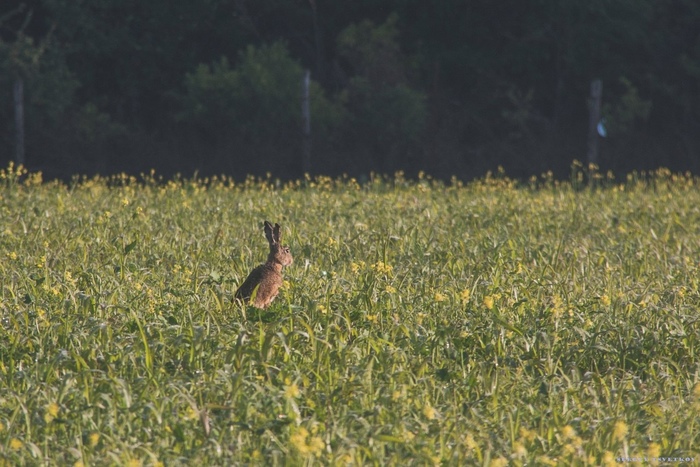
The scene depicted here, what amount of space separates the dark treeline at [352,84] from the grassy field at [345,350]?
10.9 m

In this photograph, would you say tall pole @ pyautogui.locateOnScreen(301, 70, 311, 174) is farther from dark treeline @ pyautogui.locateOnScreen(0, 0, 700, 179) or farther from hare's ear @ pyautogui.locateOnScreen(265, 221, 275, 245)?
hare's ear @ pyautogui.locateOnScreen(265, 221, 275, 245)

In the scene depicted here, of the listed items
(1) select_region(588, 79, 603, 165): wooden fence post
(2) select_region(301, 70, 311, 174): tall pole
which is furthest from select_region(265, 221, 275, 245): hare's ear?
(1) select_region(588, 79, 603, 165): wooden fence post

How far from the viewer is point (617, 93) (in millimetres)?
22312

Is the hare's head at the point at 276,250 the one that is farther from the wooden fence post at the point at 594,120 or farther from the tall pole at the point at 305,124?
the wooden fence post at the point at 594,120

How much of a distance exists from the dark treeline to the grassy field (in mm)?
10949

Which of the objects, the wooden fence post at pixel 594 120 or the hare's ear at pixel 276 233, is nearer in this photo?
the hare's ear at pixel 276 233

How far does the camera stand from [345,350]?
4.87 metres

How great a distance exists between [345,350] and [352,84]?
662 inches

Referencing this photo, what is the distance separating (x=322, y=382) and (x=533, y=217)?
21.6 ft

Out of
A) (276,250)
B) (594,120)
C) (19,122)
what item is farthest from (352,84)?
(276,250)

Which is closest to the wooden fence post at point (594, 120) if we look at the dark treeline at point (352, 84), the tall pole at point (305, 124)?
the dark treeline at point (352, 84)

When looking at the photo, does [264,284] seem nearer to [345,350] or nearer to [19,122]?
[345,350]

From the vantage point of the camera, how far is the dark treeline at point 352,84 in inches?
776

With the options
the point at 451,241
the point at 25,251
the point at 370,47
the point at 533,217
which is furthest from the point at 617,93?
the point at 25,251
